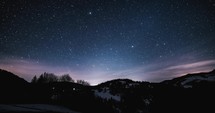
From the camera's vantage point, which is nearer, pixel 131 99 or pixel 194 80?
pixel 131 99

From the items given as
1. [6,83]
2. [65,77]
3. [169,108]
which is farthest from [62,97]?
[65,77]

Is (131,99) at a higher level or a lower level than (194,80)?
lower

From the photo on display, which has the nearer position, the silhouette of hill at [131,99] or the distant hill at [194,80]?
the silhouette of hill at [131,99]

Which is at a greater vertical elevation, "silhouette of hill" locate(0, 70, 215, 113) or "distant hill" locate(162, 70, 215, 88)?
"distant hill" locate(162, 70, 215, 88)

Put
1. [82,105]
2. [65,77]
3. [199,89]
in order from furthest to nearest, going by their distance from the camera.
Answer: [65,77]
[199,89]
[82,105]

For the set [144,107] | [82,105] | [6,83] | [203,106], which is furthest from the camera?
[144,107]

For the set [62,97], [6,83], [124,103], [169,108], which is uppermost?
[6,83]

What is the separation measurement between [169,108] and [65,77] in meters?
87.9

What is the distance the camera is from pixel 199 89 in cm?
5069

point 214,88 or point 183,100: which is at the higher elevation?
point 214,88

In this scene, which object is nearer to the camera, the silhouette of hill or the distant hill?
the silhouette of hill

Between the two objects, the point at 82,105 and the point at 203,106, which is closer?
the point at 82,105

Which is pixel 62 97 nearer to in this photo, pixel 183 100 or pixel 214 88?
pixel 183 100

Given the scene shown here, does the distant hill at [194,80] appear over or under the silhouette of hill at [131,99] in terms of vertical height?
over
